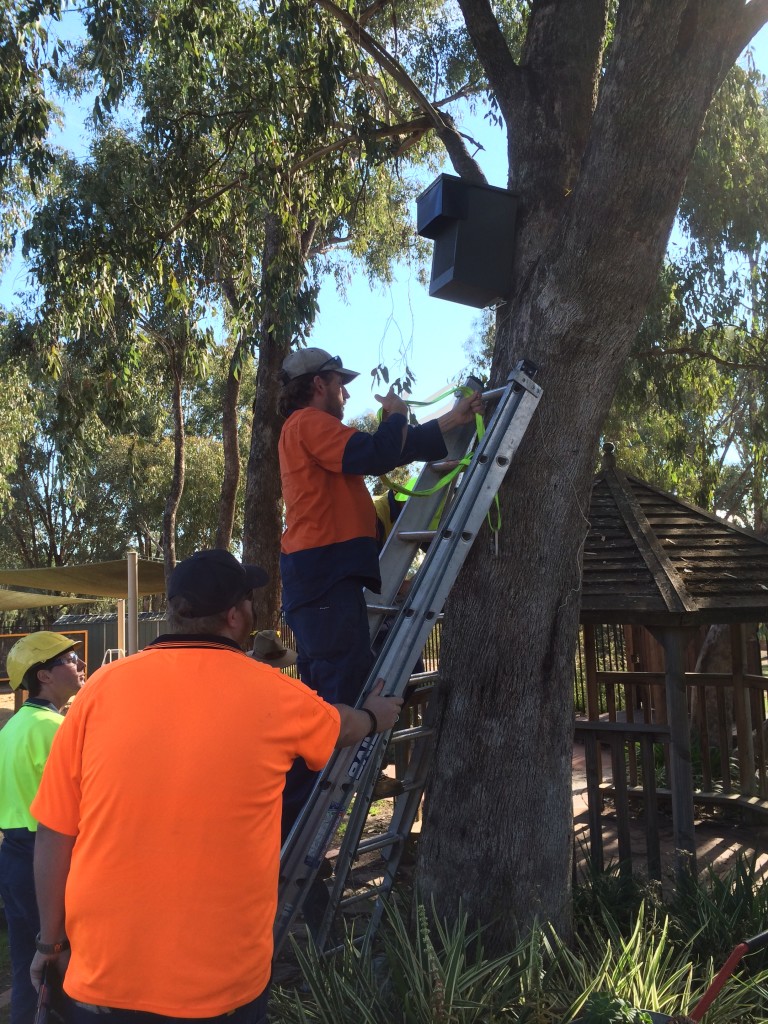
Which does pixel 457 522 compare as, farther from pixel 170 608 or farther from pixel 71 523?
pixel 71 523

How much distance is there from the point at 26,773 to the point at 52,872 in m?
1.35

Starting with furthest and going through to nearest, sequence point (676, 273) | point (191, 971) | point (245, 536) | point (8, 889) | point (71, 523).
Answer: point (71, 523) < point (676, 273) < point (245, 536) < point (8, 889) < point (191, 971)

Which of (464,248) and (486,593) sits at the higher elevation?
(464,248)

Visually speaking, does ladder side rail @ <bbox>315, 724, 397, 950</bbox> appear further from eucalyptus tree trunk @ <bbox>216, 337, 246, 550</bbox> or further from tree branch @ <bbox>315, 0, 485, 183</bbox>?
eucalyptus tree trunk @ <bbox>216, 337, 246, 550</bbox>

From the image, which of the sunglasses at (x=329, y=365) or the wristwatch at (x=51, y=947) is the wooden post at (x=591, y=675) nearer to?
the sunglasses at (x=329, y=365)

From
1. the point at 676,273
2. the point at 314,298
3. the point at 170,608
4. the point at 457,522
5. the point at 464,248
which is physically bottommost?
the point at 170,608

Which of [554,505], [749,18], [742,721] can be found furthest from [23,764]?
[742,721]

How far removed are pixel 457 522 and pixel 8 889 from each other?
2.16m

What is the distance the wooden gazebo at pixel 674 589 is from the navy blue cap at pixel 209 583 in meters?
3.31

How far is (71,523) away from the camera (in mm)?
32688

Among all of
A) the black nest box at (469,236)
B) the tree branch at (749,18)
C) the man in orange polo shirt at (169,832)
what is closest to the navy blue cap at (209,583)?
the man in orange polo shirt at (169,832)

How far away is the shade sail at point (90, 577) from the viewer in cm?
1570

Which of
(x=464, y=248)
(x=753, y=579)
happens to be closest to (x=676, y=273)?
(x=753, y=579)

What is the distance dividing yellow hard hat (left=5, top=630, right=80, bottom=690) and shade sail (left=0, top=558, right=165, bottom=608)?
1162 centimetres
